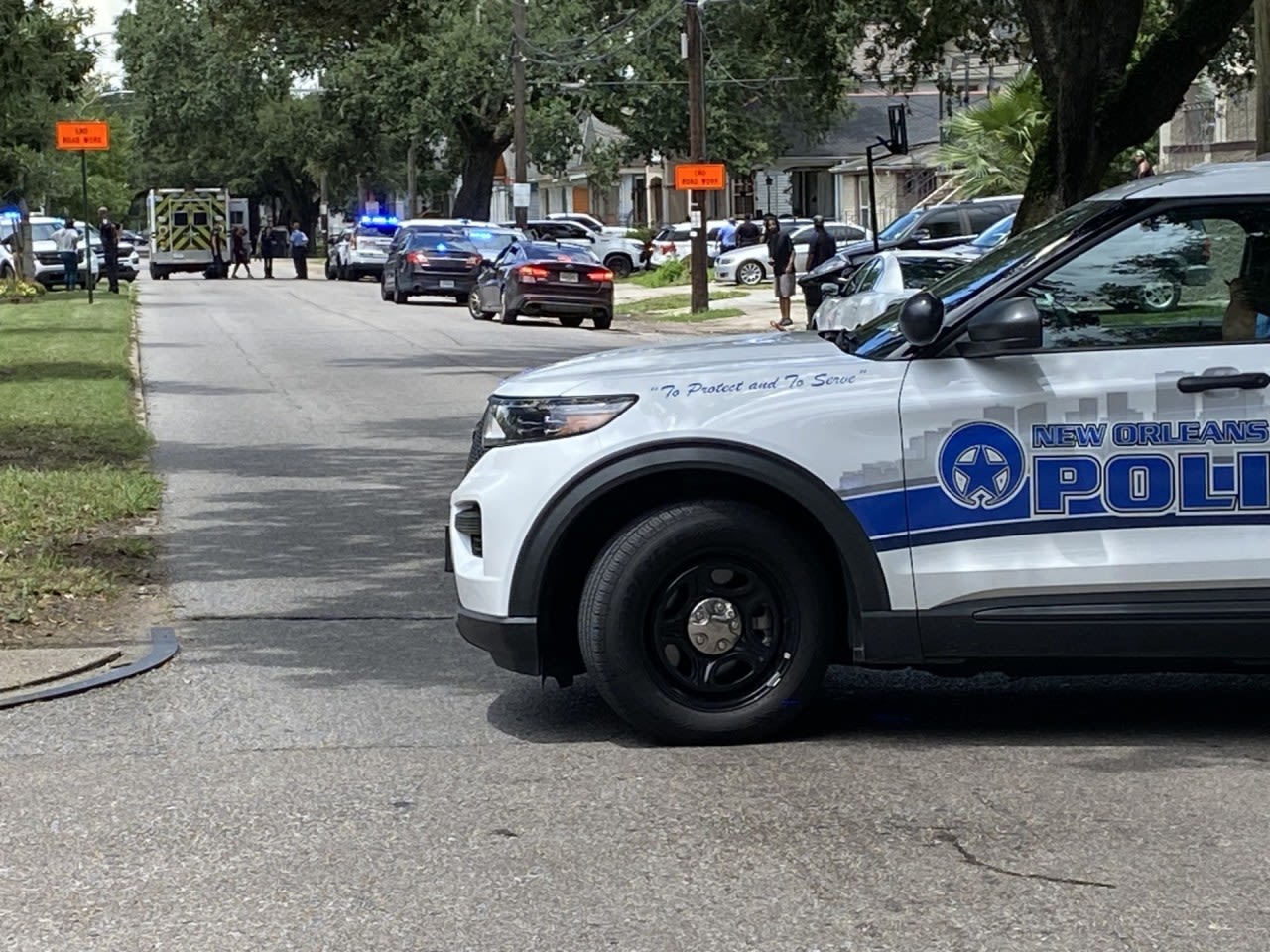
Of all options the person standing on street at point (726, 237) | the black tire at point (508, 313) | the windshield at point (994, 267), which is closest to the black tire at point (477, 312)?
the black tire at point (508, 313)

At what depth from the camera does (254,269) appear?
7225 centimetres

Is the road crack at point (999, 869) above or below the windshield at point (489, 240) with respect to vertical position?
below

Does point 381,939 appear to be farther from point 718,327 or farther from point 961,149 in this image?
point 961,149

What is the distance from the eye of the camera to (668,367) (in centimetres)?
659

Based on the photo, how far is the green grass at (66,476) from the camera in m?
9.45

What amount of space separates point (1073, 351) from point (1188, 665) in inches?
41.7

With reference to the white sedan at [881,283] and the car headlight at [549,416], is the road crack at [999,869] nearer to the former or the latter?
the car headlight at [549,416]

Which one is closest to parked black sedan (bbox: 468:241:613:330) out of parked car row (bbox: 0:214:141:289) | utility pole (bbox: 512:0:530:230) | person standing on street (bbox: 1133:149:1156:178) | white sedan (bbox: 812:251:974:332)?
person standing on street (bbox: 1133:149:1156:178)

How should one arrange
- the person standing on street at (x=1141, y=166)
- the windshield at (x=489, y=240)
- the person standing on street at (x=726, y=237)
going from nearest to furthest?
the person standing on street at (x=1141, y=166) → the windshield at (x=489, y=240) → the person standing on street at (x=726, y=237)

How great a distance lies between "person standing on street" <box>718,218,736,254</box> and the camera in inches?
2244

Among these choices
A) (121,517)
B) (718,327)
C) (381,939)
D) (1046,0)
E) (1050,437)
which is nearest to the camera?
(381,939)

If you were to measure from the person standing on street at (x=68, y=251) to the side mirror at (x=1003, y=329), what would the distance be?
41945 mm

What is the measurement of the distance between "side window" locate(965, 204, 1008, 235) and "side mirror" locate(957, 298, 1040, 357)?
27.4 meters

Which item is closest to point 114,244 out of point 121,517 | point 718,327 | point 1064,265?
point 718,327
